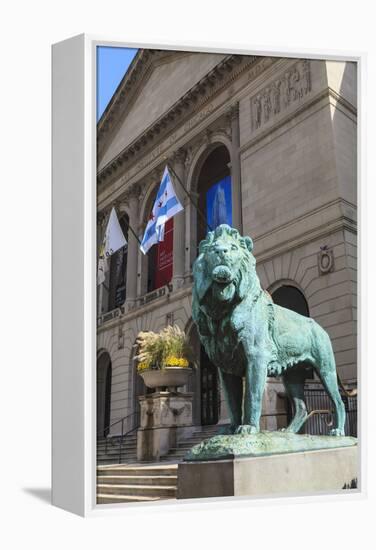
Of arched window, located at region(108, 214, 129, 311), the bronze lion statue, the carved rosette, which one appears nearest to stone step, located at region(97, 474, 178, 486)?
the bronze lion statue

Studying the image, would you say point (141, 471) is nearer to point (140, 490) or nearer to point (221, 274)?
point (140, 490)

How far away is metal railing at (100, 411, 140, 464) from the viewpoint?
16.4m

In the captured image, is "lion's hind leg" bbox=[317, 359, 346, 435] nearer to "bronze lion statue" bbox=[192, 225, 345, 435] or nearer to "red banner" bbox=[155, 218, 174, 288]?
"bronze lion statue" bbox=[192, 225, 345, 435]

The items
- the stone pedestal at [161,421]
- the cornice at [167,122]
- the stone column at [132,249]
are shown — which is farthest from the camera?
the stone column at [132,249]

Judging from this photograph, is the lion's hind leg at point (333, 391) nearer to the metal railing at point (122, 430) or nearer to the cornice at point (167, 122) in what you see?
the metal railing at point (122, 430)

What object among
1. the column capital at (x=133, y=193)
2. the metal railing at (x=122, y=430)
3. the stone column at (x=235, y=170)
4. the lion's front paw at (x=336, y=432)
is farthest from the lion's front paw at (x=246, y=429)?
the column capital at (x=133, y=193)

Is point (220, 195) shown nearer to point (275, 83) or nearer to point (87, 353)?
point (275, 83)

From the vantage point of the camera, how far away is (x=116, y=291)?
2302 centimetres

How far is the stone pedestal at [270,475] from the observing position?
11.3 meters

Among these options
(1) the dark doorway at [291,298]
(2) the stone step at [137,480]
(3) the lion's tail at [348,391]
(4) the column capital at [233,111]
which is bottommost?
(2) the stone step at [137,480]

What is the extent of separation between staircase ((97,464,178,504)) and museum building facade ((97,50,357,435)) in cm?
159

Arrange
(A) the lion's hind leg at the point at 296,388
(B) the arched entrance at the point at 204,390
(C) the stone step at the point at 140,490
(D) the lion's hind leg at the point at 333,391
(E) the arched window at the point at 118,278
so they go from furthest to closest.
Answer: (E) the arched window at the point at 118,278
(B) the arched entrance at the point at 204,390
(A) the lion's hind leg at the point at 296,388
(D) the lion's hind leg at the point at 333,391
(C) the stone step at the point at 140,490

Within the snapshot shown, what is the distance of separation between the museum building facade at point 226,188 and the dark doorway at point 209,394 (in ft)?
0.12

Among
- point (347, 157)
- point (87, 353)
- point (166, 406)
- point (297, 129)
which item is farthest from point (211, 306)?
point (297, 129)
